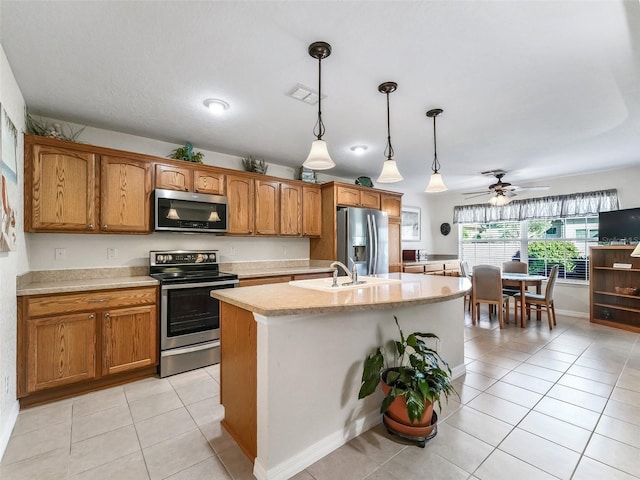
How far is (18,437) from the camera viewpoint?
1884 mm

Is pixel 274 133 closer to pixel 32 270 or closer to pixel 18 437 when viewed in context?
pixel 32 270

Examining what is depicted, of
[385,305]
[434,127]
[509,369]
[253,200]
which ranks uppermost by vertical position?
[434,127]

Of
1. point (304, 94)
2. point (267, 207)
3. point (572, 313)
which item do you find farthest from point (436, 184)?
point (572, 313)

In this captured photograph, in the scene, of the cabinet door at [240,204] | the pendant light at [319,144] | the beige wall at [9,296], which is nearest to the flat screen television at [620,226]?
the pendant light at [319,144]

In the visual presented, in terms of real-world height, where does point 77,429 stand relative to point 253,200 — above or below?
below

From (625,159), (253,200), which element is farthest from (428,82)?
(625,159)

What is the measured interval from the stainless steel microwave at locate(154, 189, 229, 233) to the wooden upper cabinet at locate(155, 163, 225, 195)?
0.12m

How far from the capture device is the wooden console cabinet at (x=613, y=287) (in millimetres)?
4234

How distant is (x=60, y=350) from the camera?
2.32 metres

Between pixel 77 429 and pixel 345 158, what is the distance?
377cm

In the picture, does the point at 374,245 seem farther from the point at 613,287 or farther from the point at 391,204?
the point at 613,287

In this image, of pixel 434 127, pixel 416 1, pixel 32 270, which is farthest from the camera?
pixel 434 127

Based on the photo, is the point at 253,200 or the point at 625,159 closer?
the point at 253,200

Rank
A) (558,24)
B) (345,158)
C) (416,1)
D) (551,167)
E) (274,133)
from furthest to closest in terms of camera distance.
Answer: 1. (551,167)
2. (345,158)
3. (274,133)
4. (558,24)
5. (416,1)
